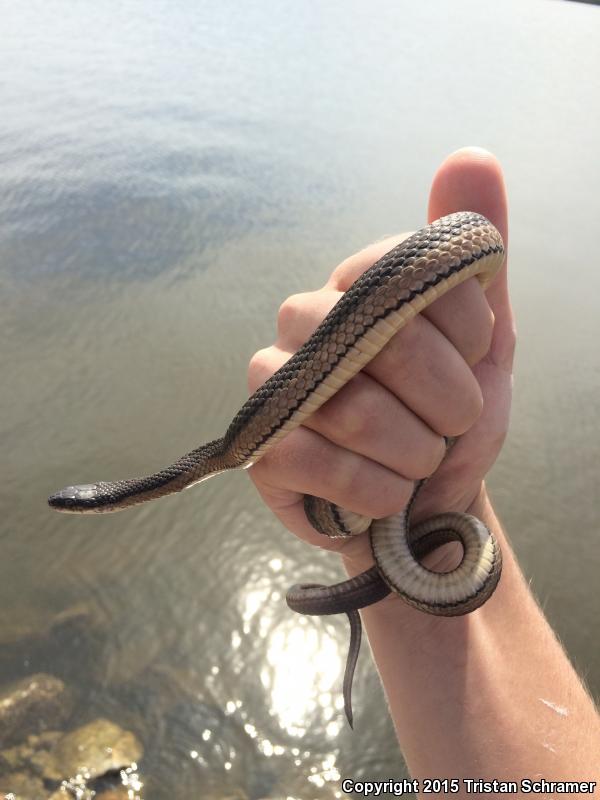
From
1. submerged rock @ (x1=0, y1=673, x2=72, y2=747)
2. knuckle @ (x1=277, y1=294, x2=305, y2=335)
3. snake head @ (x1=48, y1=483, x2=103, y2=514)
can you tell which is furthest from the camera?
submerged rock @ (x1=0, y1=673, x2=72, y2=747)

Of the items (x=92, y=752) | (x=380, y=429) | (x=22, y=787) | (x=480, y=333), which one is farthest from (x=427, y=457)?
(x=22, y=787)

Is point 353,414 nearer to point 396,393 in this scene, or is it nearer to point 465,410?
point 396,393

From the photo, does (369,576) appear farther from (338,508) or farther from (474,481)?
(474,481)

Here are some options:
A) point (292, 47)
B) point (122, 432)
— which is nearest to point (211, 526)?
point (122, 432)

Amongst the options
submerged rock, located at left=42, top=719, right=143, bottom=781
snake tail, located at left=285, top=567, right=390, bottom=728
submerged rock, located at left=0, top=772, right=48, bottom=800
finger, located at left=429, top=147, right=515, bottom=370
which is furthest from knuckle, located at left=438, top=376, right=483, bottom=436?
submerged rock, located at left=0, top=772, right=48, bottom=800

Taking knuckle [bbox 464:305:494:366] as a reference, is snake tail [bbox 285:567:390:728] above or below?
below

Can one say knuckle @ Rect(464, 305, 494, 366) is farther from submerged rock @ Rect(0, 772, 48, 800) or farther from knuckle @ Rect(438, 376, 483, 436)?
submerged rock @ Rect(0, 772, 48, 800)
